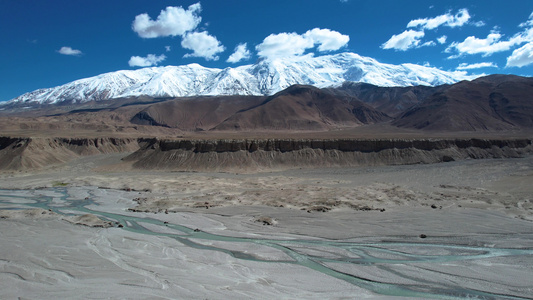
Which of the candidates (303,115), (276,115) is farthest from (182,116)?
(303,115)

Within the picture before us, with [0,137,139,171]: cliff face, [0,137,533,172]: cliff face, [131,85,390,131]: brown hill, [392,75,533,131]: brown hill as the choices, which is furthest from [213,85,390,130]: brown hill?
[0,137,533,172]: cliff face

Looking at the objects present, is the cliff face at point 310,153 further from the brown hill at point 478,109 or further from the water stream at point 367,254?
the brown hill at point 478,109

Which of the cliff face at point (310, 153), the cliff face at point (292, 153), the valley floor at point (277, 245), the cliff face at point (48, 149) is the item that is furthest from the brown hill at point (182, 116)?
the valley floor at point (277, 245)

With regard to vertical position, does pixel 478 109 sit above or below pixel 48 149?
above

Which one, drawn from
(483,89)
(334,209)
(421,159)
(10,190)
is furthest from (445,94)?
(10,190)

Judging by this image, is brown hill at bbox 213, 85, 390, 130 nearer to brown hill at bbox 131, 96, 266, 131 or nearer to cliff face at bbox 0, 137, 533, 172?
brown hill at bbox 131, 96, 266, 131

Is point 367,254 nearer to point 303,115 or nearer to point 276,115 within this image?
point 276,115
